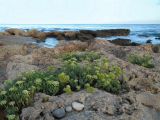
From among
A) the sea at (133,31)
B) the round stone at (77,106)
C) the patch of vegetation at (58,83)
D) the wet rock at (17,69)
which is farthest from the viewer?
the sea at (133,31)

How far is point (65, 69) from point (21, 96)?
38.3 inches

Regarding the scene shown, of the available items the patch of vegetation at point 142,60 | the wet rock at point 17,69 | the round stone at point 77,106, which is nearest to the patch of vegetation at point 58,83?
the round stone at point 77,106

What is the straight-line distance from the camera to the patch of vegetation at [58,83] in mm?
4418

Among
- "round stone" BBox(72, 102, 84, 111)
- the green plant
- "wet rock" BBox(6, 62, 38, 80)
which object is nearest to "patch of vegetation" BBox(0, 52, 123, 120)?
the green plant

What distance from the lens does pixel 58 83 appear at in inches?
181

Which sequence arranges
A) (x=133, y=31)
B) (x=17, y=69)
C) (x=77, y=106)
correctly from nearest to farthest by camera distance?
1. (x=77, y=106)
2. (x=17, y=69)
3. (x=133, y=31)

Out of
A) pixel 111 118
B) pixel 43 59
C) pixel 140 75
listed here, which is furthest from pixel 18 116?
pixel 43 59

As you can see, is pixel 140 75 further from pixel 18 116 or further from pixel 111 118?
pixel 18 116

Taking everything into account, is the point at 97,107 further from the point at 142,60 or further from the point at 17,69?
the point at 17,69

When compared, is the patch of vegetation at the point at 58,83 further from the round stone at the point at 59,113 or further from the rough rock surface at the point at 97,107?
the round stone at the point at 59,113

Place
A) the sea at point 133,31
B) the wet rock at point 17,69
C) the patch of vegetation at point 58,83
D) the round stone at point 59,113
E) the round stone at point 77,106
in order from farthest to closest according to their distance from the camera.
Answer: the sea at point 133,31
the wet rock at point 17,69
the patch of vegetation at point 58,83
the round stone at point 77,106
the round stone at point 59,113

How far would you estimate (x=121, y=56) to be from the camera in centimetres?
759

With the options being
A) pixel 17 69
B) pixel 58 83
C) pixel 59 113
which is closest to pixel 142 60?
pixel 17 69

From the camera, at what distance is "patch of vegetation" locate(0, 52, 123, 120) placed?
442cm
